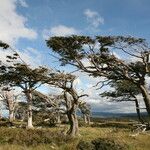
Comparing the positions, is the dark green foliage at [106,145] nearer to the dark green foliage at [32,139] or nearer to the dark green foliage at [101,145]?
the dark green foliage at [101,145]

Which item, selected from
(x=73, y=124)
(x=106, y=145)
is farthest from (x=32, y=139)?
(x=73, y=124)

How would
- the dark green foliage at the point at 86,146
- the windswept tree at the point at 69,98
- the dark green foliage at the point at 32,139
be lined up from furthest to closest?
the windswept tree at the point at 69,98
the dark green foliage at the point at 32,139
the dark green foliage at the point at 86,146

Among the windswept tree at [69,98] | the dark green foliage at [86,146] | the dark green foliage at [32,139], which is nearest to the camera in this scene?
the dark green foliage at [86,146]

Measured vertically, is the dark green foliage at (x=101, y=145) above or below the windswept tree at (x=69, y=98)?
below

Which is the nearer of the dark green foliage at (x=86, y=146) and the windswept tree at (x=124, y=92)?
the dark green foliage at (x=86, y=146)

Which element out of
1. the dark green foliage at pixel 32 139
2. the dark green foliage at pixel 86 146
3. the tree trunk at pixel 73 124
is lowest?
the dark green foliage at pixel 86 146

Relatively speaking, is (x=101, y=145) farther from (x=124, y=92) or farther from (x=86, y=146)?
(x=124, y=92)

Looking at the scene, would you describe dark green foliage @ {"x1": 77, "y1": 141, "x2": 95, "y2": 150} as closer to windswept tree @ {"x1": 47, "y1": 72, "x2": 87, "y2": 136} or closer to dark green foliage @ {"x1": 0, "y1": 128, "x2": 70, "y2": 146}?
dark green foliage @ {"x1": 0, "y1": 128, "x2": 70, "y2": 146}

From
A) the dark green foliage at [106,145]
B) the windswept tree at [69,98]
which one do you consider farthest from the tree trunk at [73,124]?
the dark green foliage at [106,145]

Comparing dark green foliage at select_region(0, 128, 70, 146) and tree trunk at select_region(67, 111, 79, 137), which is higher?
tree trunk at select_region(67, 111, 79, 137)

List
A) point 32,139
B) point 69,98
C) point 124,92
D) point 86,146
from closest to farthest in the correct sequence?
point 86,146 → point 32,139 → point 69,98 → point 124,92

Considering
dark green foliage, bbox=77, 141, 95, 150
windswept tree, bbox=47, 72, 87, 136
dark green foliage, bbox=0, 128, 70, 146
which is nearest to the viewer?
dark green foliage, bbox=77, 141, 95, 150

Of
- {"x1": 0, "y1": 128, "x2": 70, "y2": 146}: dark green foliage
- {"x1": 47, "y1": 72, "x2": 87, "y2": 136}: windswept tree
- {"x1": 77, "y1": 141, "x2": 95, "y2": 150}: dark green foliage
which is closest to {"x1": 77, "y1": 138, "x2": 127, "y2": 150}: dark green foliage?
{"x1": 77, "y1": 141, "x2": 95, "y2": 150}: dark green foliage

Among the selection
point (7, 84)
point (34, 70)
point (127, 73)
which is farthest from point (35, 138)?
point (7, 84)
